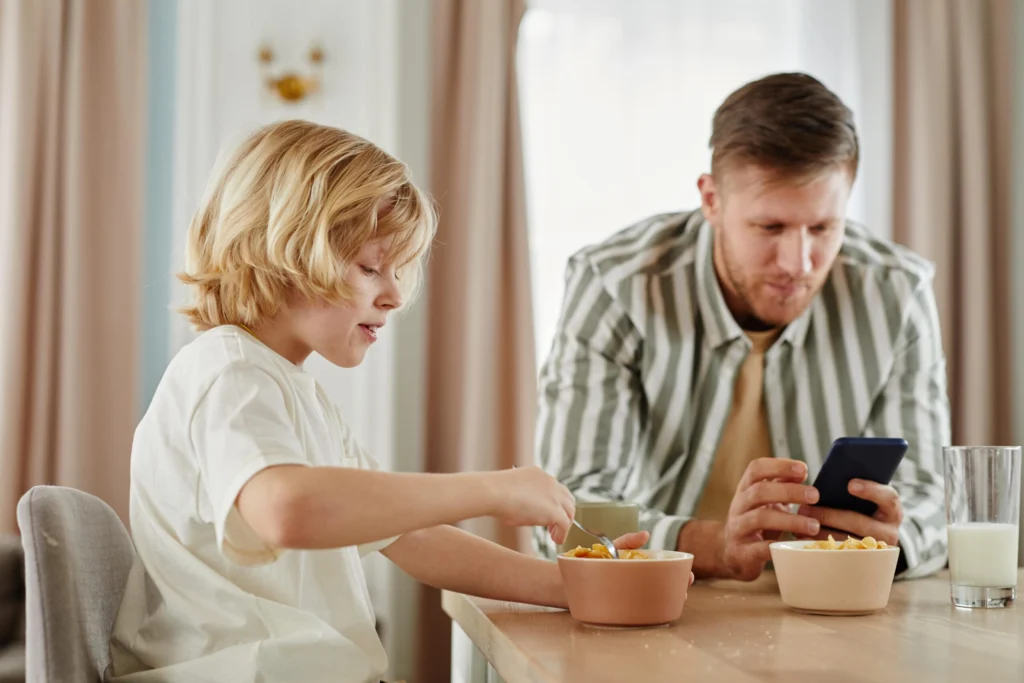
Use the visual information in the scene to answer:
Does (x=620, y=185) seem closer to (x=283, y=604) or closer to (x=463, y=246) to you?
(x=463, y=246)

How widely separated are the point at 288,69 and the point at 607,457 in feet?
5.66

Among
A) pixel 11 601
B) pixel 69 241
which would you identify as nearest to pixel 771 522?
pixel 11 601

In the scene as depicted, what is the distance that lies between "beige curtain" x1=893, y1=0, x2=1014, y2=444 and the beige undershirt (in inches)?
56.4

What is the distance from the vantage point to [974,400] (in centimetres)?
313

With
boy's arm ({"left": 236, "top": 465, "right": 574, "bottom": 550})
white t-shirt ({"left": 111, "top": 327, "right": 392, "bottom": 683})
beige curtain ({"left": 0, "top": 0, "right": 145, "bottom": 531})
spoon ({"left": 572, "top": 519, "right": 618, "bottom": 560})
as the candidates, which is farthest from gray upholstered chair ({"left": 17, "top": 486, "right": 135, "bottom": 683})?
beige curtain ({"left": 0, "top": 0, "right": 145, "bottom": 531})


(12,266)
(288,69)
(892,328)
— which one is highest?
(288,69)

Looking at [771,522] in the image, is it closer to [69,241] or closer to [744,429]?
[744,429]

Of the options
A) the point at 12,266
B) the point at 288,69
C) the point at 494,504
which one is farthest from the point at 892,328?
→ the point at 12,266

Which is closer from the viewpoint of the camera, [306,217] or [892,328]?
[306,217]

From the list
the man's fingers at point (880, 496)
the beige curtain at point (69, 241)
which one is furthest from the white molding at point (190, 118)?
the man's fingers at point (880, 496)

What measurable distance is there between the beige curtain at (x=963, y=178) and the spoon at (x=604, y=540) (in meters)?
2.28

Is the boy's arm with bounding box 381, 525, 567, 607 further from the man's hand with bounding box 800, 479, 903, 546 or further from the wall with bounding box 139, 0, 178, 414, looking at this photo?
the wall with bounding box 139, 0, 178, 414

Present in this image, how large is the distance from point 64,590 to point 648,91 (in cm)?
262

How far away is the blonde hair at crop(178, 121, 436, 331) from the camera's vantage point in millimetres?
1155
